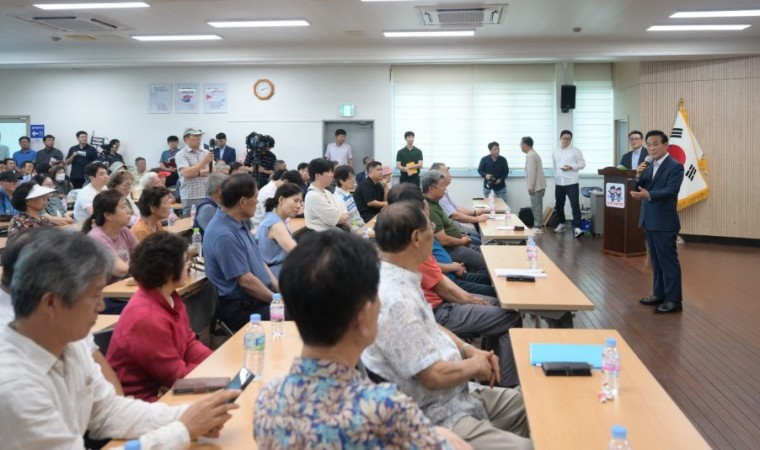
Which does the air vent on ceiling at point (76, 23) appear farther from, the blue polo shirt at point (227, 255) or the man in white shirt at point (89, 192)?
the blue polo shirt at point (227, 255)

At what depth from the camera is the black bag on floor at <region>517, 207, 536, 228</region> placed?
11.5 m

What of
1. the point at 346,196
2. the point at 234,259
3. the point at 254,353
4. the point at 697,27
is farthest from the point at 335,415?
the point at 697,27

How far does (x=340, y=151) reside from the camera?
12.0 metres

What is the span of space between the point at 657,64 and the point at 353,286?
35.5 ft

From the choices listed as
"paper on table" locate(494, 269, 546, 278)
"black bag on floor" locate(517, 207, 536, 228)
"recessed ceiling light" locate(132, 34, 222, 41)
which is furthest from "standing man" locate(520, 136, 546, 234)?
"paper on table" locate(494, 269, 546, 278)

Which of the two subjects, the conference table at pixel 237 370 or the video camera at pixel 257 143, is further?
the video camera at pixel 257 143

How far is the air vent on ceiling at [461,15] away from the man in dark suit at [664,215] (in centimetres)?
345

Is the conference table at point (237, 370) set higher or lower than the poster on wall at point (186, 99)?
lower

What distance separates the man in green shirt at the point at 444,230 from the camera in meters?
5.37

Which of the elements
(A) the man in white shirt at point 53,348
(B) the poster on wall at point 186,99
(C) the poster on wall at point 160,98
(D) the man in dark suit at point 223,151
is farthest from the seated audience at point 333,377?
(C) the poster on wall at point 160,98

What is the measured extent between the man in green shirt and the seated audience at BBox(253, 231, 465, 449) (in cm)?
388

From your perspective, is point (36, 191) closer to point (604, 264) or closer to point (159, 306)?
point (159, 306)

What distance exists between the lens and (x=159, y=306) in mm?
2430

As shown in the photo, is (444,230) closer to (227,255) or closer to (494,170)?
(227,255)
